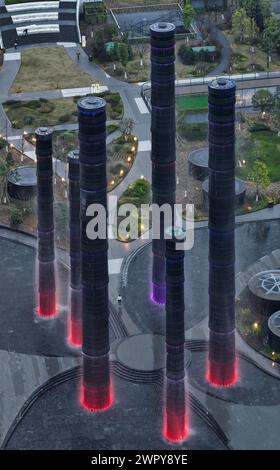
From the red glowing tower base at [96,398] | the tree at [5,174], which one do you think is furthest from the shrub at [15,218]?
the red glowing tower base at [96,398]

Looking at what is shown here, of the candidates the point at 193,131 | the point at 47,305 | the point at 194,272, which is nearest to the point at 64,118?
the point at 193,131

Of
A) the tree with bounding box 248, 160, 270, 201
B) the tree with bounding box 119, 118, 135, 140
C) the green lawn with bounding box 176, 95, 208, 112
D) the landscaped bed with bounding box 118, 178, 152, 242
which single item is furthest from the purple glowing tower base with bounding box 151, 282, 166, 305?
the green lawn with bounding box 176, 95, 208, 112

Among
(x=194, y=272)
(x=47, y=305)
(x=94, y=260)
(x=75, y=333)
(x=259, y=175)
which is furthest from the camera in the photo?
(x=259, y=175)

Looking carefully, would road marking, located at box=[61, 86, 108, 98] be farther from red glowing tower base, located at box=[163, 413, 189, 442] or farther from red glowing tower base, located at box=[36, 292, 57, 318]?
red glowing tower base, located at box=[163, 413, 189, 442]

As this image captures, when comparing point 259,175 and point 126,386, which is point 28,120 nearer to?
point 259,175

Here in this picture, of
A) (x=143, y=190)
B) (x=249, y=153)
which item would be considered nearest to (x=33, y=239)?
(x=143, y=190)
